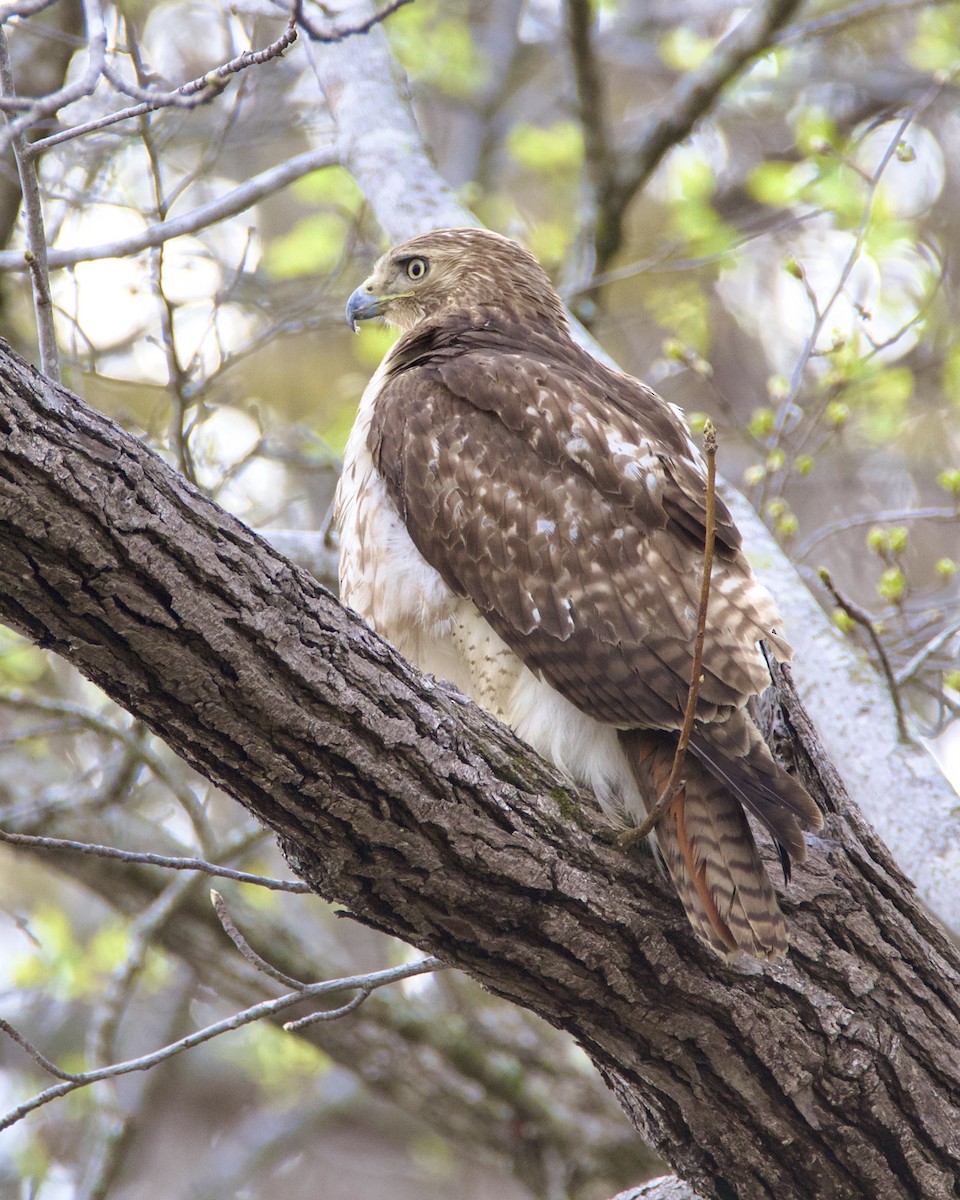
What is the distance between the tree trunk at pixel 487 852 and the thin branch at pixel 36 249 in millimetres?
620

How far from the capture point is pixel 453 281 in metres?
4.71

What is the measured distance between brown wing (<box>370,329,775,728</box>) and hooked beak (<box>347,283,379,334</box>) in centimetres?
105

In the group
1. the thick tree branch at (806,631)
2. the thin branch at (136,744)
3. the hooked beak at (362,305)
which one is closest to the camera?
the thick tree branch at (806,631)

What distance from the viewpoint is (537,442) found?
3.52 meters

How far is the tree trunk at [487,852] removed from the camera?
2.18 metres

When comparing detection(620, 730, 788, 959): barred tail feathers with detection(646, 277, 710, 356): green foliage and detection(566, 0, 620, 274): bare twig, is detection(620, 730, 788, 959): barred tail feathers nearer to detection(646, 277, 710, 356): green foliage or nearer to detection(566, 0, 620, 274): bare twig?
detection(646, 277, 710, 356): green foliage

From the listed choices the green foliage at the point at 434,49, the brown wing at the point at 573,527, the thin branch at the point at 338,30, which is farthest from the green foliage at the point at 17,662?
the green foliage at the point at 434,49

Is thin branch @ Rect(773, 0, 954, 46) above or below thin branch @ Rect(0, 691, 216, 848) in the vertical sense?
above

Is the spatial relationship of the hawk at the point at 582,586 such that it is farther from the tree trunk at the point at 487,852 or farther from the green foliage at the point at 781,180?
the green foliage at the point at 781,180

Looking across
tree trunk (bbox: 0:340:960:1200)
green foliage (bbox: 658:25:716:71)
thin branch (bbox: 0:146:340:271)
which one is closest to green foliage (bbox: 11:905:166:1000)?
thin branch (bbox: 0:146:340:271)

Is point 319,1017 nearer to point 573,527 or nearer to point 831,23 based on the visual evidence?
point 573,527

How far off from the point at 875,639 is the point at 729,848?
944 millimetres

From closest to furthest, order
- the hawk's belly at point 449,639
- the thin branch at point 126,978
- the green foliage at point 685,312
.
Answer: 1. the hawk's belly at point 449,639
2. the thin branch at point 126,978
3. the green foliage at point 685,312

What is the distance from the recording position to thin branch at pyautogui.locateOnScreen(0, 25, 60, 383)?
2777 mm
